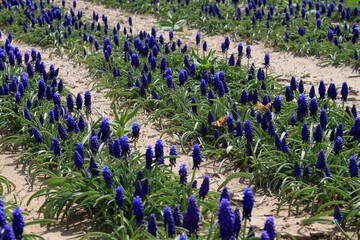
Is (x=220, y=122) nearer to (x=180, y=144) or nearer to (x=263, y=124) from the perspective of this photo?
(x=180, y=144)

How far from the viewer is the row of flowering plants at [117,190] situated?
333cm

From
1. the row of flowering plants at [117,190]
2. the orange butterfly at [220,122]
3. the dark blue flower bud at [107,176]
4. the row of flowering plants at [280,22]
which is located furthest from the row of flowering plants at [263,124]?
the row of flowering plants at [280,22]

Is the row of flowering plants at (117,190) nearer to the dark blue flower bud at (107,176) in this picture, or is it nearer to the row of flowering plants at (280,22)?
the dark blue flower bud at (107,176)

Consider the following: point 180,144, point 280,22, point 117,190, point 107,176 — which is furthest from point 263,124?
point 280,22

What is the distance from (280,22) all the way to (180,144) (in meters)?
7.72

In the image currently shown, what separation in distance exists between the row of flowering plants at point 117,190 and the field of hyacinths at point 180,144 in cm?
1

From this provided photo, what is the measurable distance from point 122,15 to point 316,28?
6.67 m

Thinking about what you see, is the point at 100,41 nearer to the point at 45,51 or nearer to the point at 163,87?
the point at 45,51

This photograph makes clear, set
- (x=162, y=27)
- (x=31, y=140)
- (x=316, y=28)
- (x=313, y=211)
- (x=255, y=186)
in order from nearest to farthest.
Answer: (x=313, y=211) < (x=255, y=186) < (x=31, y=140) < (x=316, y=28) < (x=162, y=27)

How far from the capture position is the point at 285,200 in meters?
4.99

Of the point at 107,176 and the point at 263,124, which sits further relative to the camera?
the point at 263,124

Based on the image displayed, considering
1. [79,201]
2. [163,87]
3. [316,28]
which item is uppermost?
[316,28]

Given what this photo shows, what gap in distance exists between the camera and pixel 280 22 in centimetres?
1273

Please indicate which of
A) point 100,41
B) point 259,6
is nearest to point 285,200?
point 100,41
